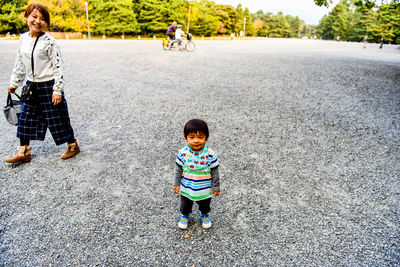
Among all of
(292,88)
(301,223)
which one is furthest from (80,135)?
(292,88)

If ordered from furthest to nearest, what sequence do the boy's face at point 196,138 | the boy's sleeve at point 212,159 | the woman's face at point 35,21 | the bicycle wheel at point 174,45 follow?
the bicycle wheel at point 174,45
the woman's face at point 35,21
the boy's sleeve at point 212,159
the boy's face at point 196,138

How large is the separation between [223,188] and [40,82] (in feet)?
7.76

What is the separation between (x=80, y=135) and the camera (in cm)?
393

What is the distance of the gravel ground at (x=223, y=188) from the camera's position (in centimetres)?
197

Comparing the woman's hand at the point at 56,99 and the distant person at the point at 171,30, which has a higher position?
the distant person at the point at 171,30

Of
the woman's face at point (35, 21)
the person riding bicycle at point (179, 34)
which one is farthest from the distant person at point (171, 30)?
the woman's face at point (35, 21)

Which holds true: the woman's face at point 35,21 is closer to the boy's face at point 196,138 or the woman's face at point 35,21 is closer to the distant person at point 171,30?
the boy's face at point 196,138

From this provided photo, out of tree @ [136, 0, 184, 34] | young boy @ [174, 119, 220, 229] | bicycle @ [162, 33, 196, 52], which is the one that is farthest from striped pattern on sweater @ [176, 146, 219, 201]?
tree @ [136, 0, 184, 34]

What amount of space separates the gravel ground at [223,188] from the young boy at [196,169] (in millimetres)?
363

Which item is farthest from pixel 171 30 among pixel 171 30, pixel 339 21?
pixel 339 21

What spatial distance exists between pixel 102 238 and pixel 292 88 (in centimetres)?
626

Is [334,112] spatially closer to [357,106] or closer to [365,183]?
[357,106]

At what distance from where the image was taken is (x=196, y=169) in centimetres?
194

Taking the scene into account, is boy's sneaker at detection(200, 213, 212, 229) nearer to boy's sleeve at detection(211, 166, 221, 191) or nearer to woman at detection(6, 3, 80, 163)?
boy's sleeve at detection(211, 166, 221, 191)
